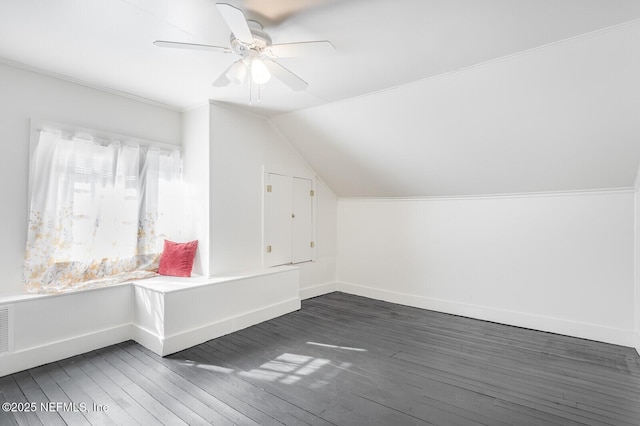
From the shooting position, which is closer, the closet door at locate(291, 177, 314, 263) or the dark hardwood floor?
the dark hardwood floor

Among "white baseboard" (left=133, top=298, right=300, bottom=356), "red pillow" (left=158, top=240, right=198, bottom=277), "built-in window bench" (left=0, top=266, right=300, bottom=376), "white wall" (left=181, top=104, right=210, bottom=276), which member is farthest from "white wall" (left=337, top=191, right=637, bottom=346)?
"red pillow" (left=158, top=240, right=198, bottom=277)

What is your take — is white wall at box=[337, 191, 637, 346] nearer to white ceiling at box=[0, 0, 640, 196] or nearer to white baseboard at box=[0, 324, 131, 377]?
white ceiling at box=[0, 0, 640, 196]

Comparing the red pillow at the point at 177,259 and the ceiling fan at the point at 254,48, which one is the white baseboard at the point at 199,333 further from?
the ceiling fan at the point at 254,48

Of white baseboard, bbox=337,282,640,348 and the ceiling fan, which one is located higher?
the ceiling fan

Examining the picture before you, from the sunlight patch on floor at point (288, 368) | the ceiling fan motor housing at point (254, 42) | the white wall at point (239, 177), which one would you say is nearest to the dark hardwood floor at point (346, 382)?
the sunlight patch on floor at point (288, 368)

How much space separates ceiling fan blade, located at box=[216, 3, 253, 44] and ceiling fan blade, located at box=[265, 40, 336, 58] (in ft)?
0.57

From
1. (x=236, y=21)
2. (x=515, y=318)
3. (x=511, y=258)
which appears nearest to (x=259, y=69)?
(x=236, y=21)

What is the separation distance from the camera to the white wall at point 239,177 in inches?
147

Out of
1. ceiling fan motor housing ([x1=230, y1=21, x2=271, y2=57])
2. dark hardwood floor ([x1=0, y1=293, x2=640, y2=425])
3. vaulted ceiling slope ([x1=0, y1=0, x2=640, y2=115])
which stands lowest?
dark hardwood floor ([x1=0, y1=293, x2=640, y2=425])

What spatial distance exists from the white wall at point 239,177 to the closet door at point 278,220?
0.12m

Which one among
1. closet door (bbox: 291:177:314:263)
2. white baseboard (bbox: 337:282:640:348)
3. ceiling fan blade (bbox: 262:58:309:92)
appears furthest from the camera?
closet door (bbox: 291:177:314:263)

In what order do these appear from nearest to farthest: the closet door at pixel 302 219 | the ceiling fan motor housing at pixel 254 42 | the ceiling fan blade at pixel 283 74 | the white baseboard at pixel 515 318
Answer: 1. the ceiling fan motor housing at pixel 254 42
2. the ceiling fan blade at pixel 283 74
3. the white baseboard at pixel 515 318
4. the closet door at pixel 302 219

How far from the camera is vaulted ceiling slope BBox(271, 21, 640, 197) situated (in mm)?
2461

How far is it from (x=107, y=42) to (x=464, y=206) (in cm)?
400
